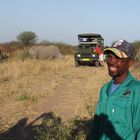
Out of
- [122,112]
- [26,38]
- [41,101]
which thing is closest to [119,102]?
[122,112]

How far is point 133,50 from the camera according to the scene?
3766 mm

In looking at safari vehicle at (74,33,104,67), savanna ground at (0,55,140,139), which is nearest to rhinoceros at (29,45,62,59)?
safari vehicle at (74,33,104,67)

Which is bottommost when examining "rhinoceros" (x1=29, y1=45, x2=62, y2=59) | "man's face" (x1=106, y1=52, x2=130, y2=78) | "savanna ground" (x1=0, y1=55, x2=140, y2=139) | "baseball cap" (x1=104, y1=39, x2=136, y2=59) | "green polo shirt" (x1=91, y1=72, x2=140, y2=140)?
"savanna ground" (x1=0, y1=55, x2=140, y2=139)

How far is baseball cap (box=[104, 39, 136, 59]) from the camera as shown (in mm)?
3688

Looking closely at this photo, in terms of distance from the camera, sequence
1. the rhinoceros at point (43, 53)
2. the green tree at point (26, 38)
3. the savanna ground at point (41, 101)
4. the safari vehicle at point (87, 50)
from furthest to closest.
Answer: the green tree at point (26, 38) → the rhinoceros at point (43, 53) → the safari vehicle at point (87, 50) → the savanna ground at point (41, 101)

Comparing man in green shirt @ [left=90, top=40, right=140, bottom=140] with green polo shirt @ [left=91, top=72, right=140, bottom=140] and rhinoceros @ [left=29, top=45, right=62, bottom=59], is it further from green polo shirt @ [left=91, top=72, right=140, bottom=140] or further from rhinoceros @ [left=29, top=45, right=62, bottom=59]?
rhinoceros @ [left=29, top=45, right=62, bottom=59]

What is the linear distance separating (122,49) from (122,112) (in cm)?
54

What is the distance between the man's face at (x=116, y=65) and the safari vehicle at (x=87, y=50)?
1006 inches

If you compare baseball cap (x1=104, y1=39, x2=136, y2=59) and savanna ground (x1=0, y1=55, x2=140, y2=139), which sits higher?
baseball cap (x1=104, y1=39, x2=136, y2=59)

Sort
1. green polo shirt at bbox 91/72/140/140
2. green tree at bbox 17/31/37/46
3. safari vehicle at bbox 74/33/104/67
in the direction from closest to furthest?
green polo shirt at bbox 91/72/140/140 → safari vehicle at bbox 74/33/104/67 → green tree at bbox 17/31/37/46

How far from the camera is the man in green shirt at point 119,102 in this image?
355 centimetres

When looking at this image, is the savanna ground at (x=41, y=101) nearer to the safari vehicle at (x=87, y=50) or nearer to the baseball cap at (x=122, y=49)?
the baseball cap at (x=122, y=49)

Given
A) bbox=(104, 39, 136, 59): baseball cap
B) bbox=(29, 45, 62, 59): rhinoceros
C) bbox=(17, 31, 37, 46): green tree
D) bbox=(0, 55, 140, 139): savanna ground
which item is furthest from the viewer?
bbox=(17, 31, 37, 46): green tree

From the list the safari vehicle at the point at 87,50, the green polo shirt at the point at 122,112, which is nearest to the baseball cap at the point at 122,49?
the green polo shirt at the point at 122,112
